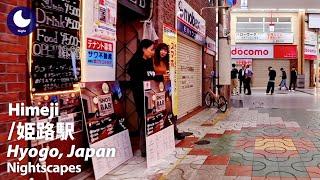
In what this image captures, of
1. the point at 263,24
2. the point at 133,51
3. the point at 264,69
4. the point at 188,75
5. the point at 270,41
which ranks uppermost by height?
the point at 263,24

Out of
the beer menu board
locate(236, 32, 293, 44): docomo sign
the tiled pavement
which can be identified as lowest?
the tiled pavement

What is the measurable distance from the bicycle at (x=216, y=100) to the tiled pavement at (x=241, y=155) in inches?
103

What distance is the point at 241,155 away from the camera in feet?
20.1

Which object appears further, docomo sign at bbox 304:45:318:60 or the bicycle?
docomo sign at bbox 304:45:318:60

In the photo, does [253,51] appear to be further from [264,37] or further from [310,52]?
[310,52]

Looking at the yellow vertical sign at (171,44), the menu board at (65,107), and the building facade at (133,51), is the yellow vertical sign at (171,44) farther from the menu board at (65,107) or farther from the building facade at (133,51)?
the menu board at (65,107)

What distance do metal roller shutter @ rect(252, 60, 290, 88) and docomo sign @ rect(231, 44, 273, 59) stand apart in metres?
0.56

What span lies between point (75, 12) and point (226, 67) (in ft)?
34.8

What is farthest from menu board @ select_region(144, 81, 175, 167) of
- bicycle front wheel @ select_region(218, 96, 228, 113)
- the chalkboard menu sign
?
bicycle front wheel @ select_region(218, 96, 228, 113)

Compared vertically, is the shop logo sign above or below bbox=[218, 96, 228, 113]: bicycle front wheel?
above

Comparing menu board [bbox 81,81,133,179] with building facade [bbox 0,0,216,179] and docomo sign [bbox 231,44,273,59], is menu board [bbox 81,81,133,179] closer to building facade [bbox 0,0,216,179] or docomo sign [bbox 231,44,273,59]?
building facade [bbox 0,0,216,179]

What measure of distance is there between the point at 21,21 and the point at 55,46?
732 mm

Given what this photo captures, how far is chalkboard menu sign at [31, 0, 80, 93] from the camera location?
388 cm

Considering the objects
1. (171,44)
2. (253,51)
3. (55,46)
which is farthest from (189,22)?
(253,51)
